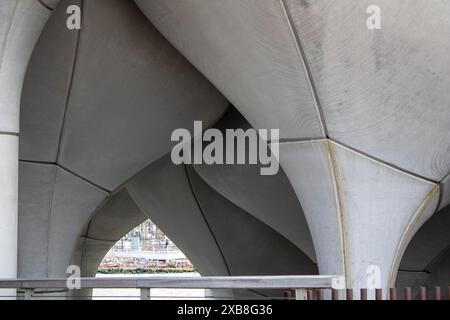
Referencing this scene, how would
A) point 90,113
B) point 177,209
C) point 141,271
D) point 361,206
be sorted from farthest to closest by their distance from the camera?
point 141,271 < point 177,209 < point 90,113 < point 361,206

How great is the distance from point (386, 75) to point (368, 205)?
1556 mm

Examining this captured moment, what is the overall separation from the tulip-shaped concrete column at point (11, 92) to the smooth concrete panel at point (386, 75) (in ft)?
10.2

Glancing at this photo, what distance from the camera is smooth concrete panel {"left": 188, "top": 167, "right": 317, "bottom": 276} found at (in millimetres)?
14781

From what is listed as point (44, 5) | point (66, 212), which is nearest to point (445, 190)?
point (44, 5)

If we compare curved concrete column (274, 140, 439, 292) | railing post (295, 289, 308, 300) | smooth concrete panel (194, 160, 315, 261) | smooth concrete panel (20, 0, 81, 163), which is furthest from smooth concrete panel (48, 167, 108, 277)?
railing post (295, 289, 308, 300)

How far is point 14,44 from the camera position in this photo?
8.81 meters

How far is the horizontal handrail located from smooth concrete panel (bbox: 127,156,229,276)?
8.46m

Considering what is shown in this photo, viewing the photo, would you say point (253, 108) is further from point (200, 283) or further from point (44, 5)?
point (200, 283)

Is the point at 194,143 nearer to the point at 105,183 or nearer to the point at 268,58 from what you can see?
the point at 105,183

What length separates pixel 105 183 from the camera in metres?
12.1

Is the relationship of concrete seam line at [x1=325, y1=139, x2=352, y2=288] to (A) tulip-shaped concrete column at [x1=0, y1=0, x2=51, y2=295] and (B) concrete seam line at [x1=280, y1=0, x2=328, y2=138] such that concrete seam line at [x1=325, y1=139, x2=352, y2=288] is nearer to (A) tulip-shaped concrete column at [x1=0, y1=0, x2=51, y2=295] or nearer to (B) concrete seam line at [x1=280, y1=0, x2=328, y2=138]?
(B) concrete seam line at [x1=280, y1=0, x2=328, y2=138]
